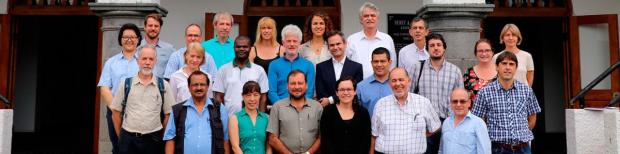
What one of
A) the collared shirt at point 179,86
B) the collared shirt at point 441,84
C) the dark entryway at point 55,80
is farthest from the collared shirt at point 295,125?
the dark entryway at point 55,80

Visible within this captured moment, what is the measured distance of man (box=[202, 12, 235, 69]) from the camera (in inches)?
226

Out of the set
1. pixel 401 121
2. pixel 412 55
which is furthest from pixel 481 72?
pixel 401 121

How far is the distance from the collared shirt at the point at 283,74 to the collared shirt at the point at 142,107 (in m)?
1.06

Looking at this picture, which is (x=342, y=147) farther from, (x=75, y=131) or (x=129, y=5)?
(x=75, y=131)

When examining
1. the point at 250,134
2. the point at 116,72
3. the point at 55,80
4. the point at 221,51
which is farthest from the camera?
the point at 55,80

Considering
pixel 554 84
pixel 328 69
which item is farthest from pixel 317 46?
pixel 554 84

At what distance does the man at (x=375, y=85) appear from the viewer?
16.4 feet

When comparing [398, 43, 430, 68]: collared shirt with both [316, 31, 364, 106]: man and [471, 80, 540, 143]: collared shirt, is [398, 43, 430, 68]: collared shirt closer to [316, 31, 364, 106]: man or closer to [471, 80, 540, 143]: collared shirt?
[316, 31, 364, 106]: man

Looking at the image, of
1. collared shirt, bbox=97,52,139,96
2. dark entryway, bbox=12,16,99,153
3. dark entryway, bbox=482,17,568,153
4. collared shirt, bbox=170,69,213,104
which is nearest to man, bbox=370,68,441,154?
collared shirt, bbox=170,69,213,104

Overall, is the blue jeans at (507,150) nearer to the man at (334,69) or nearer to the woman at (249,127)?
the man at (334,69)

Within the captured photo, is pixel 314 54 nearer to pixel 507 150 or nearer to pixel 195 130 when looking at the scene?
pixel 195 130

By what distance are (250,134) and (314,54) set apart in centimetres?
125

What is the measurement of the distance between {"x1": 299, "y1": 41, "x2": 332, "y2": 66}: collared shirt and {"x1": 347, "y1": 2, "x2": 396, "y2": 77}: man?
0.26 metres

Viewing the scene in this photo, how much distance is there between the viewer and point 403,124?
4.64 meters
